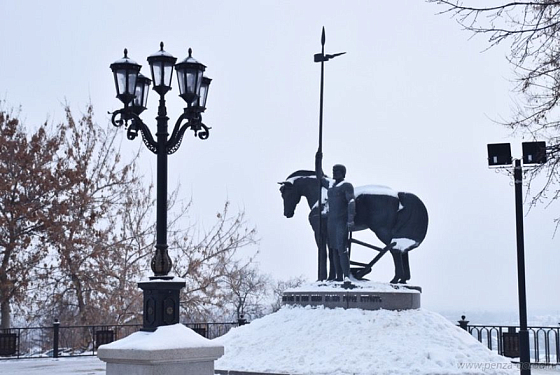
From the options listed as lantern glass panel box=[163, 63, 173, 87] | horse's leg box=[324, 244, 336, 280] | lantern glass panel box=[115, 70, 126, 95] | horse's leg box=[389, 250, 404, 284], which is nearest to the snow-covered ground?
horse's leg box=[389, 250, 404, 284]

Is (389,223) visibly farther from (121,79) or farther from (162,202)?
(121,79)

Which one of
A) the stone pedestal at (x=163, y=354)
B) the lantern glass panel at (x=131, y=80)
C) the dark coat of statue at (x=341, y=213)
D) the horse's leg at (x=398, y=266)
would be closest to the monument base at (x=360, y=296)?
the horse's leg at (x=398, y=266)

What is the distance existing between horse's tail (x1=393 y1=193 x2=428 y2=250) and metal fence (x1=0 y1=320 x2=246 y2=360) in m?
9.32

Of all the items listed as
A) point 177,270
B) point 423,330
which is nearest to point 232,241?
point 177,270

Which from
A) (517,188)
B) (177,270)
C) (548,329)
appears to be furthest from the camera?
(177,270)

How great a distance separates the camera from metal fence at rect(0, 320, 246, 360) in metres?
27.2

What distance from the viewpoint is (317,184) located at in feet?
73.2

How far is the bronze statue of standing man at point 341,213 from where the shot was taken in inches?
822

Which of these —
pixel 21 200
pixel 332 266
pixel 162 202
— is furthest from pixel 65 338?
pixel 162 202

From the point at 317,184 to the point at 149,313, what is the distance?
464 inches

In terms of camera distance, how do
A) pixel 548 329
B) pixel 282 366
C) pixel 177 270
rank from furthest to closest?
1. pixel 177 270
2. pixel 548 329
3. pixel 282 366

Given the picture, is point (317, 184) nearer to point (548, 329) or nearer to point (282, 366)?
point (282, 366)

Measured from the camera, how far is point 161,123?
1168 cm

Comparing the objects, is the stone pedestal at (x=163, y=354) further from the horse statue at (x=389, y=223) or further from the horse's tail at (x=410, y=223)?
the horse's tail at (x=410, y=223)
